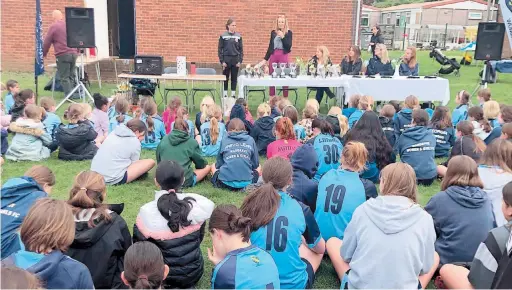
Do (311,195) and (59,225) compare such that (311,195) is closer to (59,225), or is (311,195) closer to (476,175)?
(476,175)

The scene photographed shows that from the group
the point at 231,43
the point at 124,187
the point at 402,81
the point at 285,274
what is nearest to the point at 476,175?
the point at 285,274

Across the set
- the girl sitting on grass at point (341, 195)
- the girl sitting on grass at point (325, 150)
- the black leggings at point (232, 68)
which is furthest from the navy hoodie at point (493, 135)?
the black leggings at point (232, 68)

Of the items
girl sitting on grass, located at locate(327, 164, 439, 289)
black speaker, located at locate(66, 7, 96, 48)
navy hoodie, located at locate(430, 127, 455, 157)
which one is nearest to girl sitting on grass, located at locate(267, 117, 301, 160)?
girl sitting on grass, located at locate(327, 164, 439, 289)

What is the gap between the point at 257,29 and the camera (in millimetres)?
13688

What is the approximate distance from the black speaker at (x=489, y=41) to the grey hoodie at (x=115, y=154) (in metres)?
8.53

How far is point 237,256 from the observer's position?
250cm

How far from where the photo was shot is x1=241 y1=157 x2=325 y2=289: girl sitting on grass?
3041mm

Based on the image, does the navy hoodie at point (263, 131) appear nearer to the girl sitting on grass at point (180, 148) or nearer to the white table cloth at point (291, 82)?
the girl sitting on grass at point (180, 148)

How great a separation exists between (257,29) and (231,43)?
3513 millimetres

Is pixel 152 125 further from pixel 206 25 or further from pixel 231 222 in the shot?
pixel 206 25

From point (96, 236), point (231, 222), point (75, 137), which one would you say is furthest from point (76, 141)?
point (231, 222)

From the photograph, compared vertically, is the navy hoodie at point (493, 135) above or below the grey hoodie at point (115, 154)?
above

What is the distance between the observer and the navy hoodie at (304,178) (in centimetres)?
420

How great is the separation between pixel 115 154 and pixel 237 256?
350cm
